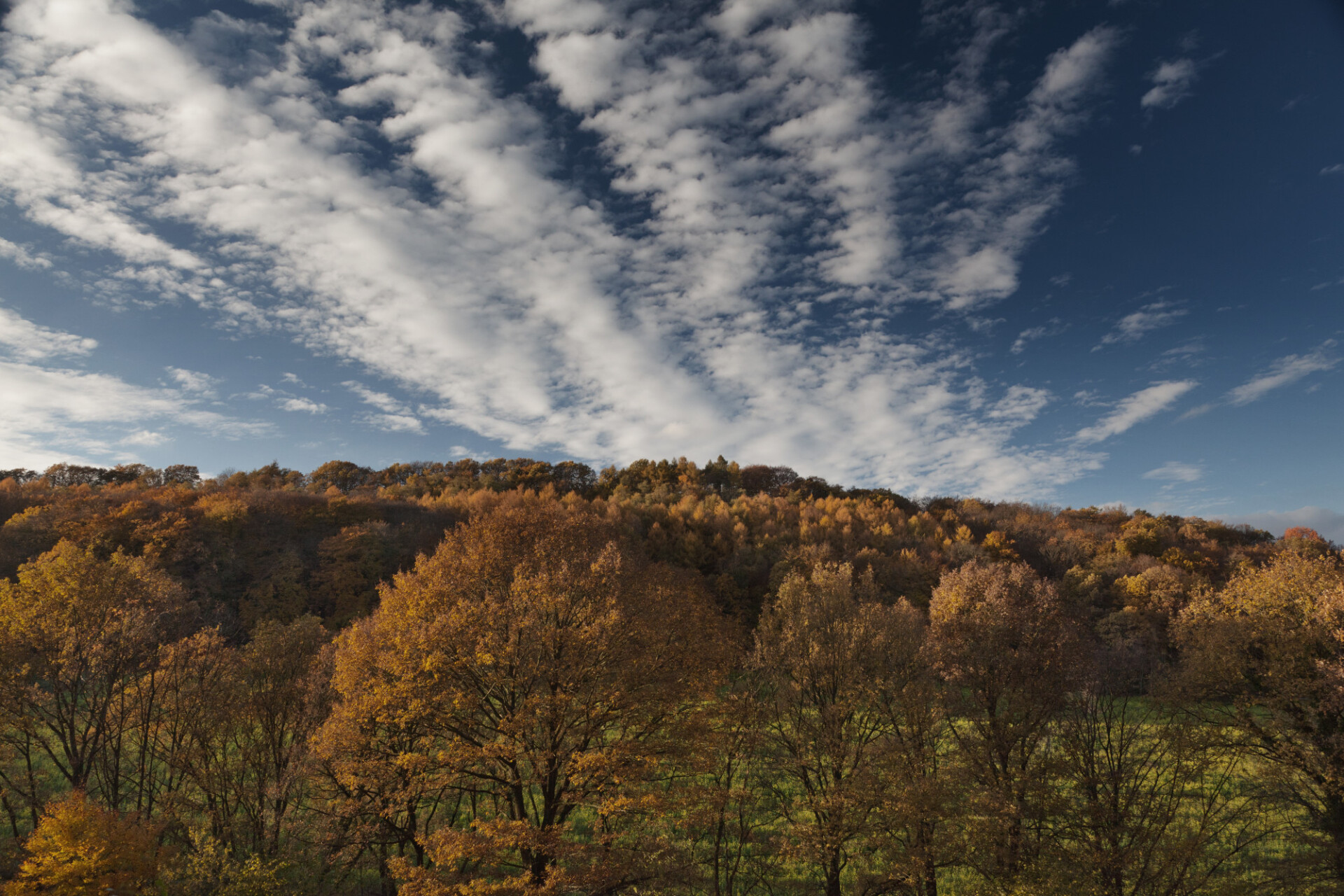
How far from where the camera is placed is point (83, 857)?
20766 millimetres

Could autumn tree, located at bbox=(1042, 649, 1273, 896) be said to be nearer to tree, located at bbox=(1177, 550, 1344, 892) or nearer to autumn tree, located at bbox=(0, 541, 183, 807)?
tree, located at bbox=(1177, 550, 1344, 892)

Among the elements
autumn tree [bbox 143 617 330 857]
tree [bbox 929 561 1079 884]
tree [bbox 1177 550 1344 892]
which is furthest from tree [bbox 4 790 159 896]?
tree [bbox 1177 550 1344 892]

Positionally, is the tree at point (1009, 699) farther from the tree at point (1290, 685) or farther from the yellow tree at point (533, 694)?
the yellow tree at point (533, 694)

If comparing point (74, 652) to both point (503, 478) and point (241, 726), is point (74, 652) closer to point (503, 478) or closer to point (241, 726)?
point (241, 726)

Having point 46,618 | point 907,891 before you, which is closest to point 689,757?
point 907,891

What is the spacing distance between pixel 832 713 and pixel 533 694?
50.5 ft

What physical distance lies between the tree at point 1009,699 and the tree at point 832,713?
425cm

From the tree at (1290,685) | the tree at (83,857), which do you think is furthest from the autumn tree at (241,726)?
the tree at (1290,685)

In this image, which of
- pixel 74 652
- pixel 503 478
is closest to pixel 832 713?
pixel 74 652

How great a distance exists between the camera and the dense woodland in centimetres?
2259

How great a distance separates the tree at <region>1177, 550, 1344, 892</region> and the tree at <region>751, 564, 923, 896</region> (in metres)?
13.0

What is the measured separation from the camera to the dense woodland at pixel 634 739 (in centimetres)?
2259

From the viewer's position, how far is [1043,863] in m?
23.0

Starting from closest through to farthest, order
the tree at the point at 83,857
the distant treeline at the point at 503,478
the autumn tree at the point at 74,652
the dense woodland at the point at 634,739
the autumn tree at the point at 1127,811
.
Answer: the tree at the point at 83,857 < the autumn tree at the point at 1127,811 < the dense woodland at the point at 634,739 < the autumn tree at the point at 74,652 < the distant treeline at the point at 503,478
